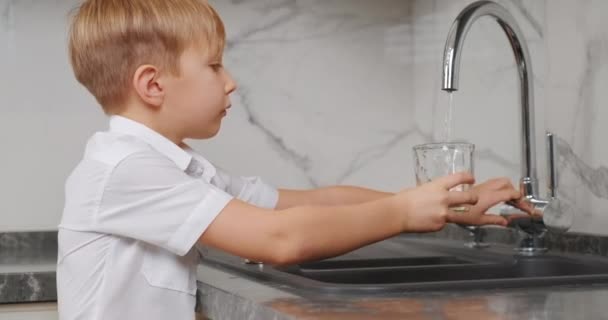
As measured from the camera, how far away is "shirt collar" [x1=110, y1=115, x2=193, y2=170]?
1166 millimetres

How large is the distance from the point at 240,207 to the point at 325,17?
42.5 inches

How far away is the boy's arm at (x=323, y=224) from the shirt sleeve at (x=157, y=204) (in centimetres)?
2

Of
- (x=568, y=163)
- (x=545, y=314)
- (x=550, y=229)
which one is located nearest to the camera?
(x=545, y=314)

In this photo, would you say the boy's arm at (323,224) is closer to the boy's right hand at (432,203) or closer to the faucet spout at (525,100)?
the boy's right hand at (432,203)

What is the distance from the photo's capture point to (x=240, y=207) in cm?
106

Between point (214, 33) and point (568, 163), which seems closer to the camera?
point (214, 33)

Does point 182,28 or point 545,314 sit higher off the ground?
point 182,28

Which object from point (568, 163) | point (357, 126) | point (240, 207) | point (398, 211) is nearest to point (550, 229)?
point (568, 163)

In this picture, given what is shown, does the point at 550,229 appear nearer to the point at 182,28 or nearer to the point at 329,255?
the point at 329,255

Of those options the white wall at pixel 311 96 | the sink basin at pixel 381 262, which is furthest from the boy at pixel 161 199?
the white wall at pixel 311 96

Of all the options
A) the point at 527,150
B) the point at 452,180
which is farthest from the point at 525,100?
the point at 452,180

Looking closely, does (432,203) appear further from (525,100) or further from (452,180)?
(525,100)

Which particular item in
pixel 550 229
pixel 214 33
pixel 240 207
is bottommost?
pixel 550 229

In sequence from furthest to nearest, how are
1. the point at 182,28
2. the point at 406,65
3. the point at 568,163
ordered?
the point at 406,65
the point at 568,163
the point at 182,28
